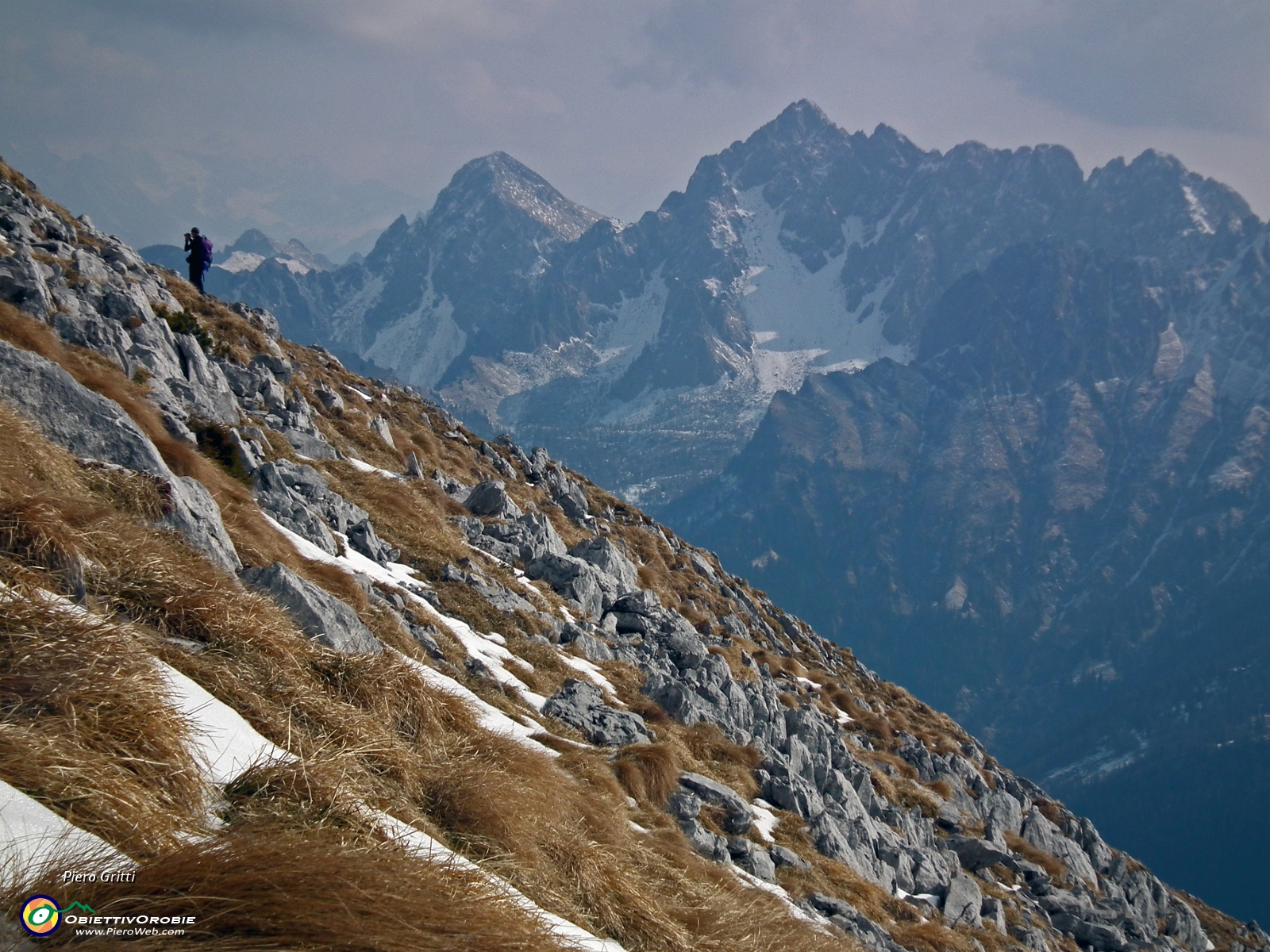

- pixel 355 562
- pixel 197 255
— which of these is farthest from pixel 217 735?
pixel 197 255

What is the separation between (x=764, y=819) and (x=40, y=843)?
556 inches

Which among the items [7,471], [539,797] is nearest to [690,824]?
[539,797]

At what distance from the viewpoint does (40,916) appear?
14.1 feet

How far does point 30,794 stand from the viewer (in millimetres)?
5066

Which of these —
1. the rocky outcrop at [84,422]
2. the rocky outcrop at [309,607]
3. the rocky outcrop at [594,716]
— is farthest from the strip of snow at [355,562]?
the rocky outcrop at [594,716]

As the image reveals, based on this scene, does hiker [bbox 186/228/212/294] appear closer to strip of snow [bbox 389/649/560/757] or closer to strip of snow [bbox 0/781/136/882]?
strip of snow [bbox 389/649/560/757]

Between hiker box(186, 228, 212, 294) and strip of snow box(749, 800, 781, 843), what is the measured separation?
96.6 feet

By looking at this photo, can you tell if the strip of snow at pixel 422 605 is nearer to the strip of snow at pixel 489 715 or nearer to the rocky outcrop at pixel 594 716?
the rocky outcrop at pixel 594 716

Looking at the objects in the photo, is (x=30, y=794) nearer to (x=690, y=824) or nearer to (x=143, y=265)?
(x=690, y=824)

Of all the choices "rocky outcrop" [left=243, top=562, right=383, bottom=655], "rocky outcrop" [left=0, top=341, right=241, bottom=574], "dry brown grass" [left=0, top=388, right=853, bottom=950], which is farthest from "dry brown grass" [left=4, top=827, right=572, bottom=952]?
"rocky outcrop" [left=0, top=341, right=241, bottom=574]

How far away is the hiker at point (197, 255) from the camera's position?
3519 cm

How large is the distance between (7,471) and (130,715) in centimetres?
405

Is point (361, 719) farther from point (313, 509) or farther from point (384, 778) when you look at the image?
point (313, 509)

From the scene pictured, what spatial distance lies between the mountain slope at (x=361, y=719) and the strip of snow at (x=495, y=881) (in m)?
0.05
